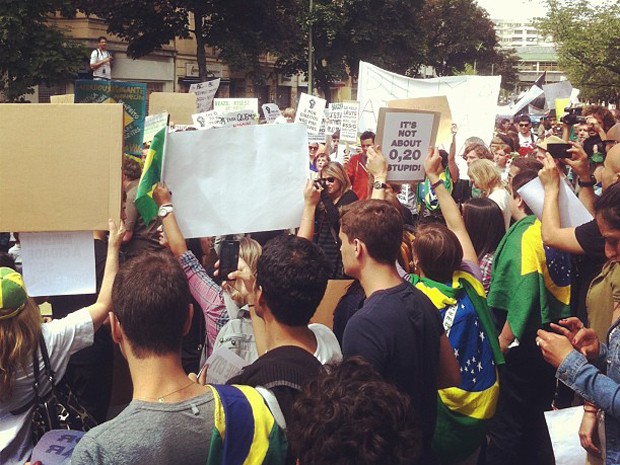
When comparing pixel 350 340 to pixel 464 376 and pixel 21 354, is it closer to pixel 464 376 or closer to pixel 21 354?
pixel 464 376

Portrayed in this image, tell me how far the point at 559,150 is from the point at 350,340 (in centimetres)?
187

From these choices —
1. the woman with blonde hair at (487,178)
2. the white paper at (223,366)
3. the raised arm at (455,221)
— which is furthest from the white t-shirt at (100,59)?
the white paper at (223,366)

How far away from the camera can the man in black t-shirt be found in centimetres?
274

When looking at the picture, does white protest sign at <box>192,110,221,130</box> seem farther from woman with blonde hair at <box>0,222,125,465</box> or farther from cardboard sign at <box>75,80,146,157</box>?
woman with blonde hair at <box>0,222,125,465</box>

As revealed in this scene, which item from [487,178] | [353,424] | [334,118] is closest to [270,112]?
[334,118]

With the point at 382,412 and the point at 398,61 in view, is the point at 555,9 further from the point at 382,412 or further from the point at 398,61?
the point at 382,412

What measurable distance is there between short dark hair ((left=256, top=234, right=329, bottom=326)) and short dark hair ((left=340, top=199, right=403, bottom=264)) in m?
0.33

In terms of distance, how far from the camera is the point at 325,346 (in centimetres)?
273

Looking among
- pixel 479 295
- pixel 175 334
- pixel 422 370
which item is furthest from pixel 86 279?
pixel 479 295

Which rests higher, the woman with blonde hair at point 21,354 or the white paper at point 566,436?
the woman with blonde hair at point 21,354

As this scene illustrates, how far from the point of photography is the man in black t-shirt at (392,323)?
108 inches

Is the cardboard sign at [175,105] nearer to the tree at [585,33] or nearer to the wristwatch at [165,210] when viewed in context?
the wristwatch at [165,210]

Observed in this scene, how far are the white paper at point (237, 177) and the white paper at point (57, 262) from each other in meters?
0.49

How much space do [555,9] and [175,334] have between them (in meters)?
29.4
